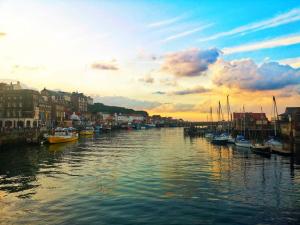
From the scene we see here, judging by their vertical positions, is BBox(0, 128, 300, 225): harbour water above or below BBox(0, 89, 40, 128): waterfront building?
below

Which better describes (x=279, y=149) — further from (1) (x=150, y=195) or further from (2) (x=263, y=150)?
(1) (x=150, y=195)

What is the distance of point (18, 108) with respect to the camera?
490 feet

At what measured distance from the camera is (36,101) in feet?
510

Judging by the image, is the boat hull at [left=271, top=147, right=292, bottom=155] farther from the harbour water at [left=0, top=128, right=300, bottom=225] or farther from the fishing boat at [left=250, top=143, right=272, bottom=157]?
the harbour water at [left=0, top=128, right=300, bottom=225]

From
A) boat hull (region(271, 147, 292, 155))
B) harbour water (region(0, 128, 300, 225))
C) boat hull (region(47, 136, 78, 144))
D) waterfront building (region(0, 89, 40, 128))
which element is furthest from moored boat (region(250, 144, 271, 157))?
waterfront building (region(0, 89, 40, 128))

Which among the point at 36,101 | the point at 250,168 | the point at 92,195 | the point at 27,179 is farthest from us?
the point at 36,101

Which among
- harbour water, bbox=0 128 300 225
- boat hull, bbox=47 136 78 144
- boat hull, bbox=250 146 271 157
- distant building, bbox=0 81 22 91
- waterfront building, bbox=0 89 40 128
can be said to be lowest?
harbour water, bbox=0 128 300 225

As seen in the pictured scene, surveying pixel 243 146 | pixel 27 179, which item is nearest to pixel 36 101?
pixel 243 146

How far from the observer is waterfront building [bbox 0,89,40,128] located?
484ft

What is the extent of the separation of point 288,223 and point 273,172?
2542 cm

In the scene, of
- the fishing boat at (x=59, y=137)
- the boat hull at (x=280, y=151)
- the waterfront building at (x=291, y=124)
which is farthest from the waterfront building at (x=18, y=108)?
the boat hull at (x=280, y=151)

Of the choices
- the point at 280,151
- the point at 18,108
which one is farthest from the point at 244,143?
the point at 18,108

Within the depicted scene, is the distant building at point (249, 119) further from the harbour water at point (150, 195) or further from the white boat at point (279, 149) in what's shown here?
the harbour water at point (150, 195)

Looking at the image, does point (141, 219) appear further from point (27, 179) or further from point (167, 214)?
point (27, 179)
